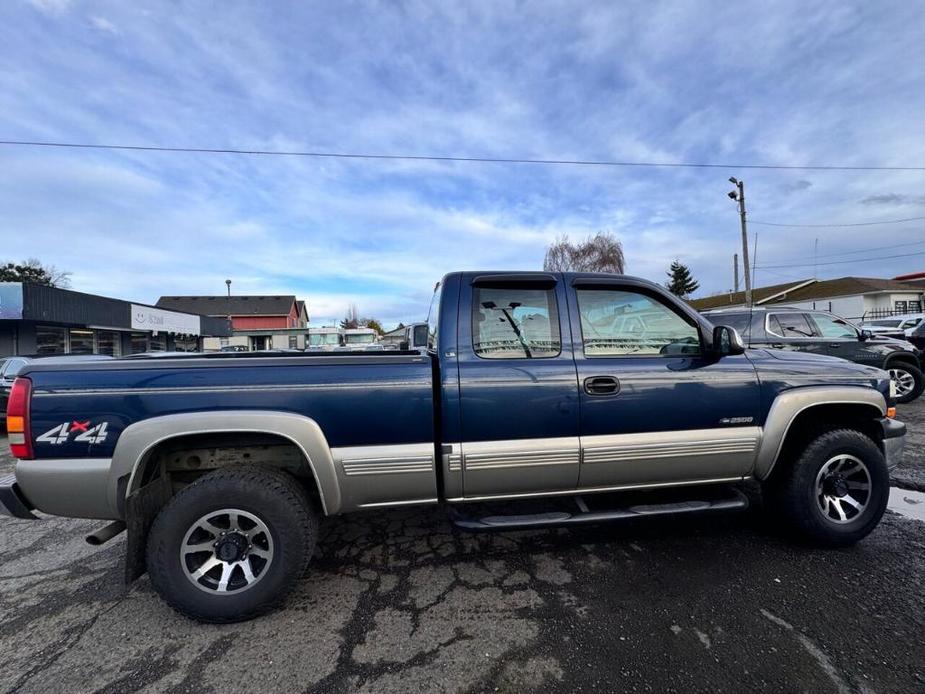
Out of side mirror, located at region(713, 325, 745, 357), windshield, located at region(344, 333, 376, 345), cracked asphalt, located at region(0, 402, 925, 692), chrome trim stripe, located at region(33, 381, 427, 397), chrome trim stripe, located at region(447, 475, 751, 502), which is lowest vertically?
cracked asphalt, located at region(0, 402, 925, 692)

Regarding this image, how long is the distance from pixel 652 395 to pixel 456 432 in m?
1.26

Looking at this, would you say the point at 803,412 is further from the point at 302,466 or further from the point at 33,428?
the point at 33,428

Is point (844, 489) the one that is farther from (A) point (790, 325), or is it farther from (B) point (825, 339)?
(B) point (825, 339)

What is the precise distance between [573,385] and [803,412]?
1.76 m

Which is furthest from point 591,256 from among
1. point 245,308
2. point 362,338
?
point 245,308

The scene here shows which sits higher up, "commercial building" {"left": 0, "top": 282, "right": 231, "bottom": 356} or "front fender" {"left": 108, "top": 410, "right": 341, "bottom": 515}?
"commercial building" {"left": 0, "top": 282, "right": 231, "bottom": 356}

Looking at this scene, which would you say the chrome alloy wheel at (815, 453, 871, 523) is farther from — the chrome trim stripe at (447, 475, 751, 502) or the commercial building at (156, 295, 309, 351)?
the commercial building at (156, 295, 309, 351)

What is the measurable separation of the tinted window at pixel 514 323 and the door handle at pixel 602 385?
279mm

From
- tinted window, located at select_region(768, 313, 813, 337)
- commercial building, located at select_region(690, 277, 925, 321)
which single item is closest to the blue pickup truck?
tinted window, located at select_region(768, 313, 813, 337)

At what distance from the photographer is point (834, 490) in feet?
9.86

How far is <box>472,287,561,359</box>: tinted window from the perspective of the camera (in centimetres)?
271

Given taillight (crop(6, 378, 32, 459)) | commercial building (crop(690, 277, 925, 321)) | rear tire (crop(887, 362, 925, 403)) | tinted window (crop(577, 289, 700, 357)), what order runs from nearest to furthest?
taillight (crop(6, 378, 32, 459)), tinted window (crop(577, 289, 700, 357)), rear tire (crop(887, 362, 925, 403)), commercial building (crop(690, 277, 925, 321))

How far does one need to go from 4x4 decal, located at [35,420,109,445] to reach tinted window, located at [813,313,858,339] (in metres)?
9.94

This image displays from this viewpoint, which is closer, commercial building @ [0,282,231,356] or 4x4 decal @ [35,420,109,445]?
4x4 decal @ [35,420,109,445]
